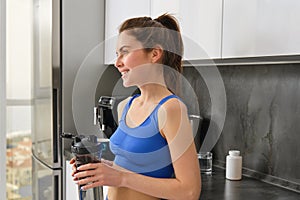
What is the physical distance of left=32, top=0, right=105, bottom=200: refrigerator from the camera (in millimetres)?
2523

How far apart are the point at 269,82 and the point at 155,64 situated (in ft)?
2.63

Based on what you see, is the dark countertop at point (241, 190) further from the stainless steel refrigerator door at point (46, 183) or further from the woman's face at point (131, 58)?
the stainless steel refrigerator door at point (46, 183)

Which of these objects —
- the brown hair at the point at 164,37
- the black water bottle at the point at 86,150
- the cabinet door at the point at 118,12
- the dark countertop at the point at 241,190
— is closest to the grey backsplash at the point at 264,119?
the dark countertop at the point at 241,190

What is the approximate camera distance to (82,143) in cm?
123

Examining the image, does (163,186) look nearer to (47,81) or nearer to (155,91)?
(155,91)

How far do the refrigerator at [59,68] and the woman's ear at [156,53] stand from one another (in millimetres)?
1178

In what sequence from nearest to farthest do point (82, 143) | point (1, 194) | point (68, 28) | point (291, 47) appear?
point (82, 143)
point (291, 47)
point (68, 28)
point (1, 194)

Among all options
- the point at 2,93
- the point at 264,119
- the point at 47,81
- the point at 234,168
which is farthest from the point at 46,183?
the point at 264,119

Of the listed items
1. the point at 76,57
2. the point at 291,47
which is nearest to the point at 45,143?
the point at 76,57

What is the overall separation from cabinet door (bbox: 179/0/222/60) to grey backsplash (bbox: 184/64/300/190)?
35 cm

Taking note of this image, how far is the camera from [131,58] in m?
1.27

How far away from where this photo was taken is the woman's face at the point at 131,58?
128 centimetres

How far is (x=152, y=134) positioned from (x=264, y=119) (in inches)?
32.9

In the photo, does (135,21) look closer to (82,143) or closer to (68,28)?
(82,143)
